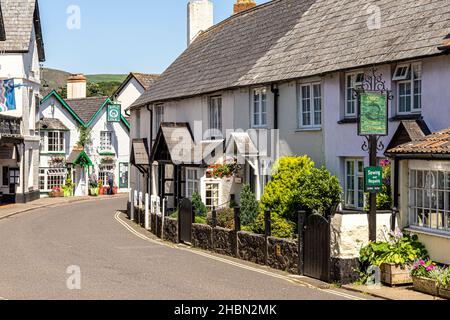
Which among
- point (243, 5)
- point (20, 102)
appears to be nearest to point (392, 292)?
point (243, 5)

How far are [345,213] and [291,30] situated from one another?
504 inches

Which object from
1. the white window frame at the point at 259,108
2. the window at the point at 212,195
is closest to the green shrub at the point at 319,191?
the white window frame at the point at 259,108

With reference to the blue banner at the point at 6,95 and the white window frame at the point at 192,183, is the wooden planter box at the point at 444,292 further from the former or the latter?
the blue banner at the point at 6,95

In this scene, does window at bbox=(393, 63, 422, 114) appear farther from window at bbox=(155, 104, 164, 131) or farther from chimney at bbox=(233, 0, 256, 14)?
chimney at bbox=(233, 0, 256, 14)

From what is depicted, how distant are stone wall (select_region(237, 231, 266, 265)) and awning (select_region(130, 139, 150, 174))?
59.0ft

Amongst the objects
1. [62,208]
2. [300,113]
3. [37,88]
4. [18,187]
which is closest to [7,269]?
[300,113]

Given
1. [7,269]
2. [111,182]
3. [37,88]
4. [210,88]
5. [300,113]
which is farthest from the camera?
[111,182]

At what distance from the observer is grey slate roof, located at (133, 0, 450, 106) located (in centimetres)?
1931

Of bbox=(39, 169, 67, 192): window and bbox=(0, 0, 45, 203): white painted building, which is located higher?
bbox=(0, 0, 45, 203): white painted building

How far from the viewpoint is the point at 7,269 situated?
59.3ft

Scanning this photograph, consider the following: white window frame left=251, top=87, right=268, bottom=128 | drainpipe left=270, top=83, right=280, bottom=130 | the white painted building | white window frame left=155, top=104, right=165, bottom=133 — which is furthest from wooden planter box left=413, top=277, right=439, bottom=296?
the white painted building

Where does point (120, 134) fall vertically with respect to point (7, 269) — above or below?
above
